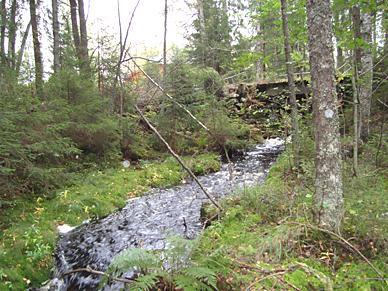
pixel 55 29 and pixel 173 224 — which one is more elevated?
pixel 55 29

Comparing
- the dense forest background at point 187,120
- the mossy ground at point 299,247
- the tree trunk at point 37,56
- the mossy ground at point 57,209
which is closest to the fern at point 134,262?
the mossy ground at point 299,247

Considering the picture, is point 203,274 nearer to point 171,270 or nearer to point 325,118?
point 171,270

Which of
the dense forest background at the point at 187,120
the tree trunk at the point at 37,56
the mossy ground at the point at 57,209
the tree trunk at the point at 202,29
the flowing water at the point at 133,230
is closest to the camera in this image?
the dense forest background at the point at 187,120

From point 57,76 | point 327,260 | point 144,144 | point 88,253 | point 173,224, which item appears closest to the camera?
point 327,260

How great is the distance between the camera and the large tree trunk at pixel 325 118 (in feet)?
12.9

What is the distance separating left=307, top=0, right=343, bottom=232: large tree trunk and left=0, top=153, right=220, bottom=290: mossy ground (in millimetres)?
2570

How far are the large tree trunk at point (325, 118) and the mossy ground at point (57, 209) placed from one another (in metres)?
2.57

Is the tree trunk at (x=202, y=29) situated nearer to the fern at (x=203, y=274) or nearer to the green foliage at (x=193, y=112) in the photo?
the green foliage at (x=193, y=112)

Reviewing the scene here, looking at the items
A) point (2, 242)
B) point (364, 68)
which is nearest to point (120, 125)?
point (2, 242)

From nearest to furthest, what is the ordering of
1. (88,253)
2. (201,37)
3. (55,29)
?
(88,253), (55,29), (201,37)

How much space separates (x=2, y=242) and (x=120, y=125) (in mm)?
6295

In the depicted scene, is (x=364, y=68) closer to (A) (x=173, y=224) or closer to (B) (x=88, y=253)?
(A) (x=173, y=224)

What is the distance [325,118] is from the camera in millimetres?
4000

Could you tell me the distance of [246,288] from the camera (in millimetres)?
3223
